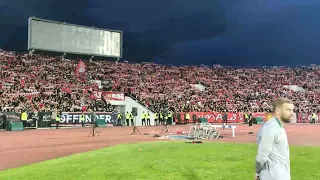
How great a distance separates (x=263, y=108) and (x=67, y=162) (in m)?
48.5

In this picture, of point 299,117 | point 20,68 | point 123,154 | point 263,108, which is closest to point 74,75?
point 20,68

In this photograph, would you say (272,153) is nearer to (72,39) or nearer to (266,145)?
(266,145)

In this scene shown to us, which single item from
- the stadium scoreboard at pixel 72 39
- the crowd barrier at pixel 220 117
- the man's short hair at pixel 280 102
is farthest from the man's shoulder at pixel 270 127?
the stadium scoreboard at pixel 72 39

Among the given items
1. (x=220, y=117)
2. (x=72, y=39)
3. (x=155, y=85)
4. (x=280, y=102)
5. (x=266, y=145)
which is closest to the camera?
(x=266, y=145)

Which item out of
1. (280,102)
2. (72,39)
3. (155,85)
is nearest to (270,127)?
(280,102)

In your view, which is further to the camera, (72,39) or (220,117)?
(72,39)

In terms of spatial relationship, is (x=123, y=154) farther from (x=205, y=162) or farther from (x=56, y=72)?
(x=56, y=72)

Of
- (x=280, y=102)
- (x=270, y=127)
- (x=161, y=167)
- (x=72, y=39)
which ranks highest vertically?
(x=72, y=39)

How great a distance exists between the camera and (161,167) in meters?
11.9

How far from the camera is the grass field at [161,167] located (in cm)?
1075

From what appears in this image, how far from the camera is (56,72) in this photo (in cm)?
5456

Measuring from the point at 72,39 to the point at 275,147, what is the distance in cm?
5968

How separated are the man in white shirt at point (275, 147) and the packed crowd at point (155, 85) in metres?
37.1

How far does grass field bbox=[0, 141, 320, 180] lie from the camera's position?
10750 mm
